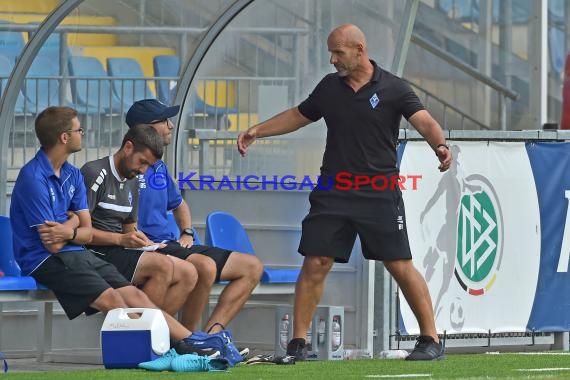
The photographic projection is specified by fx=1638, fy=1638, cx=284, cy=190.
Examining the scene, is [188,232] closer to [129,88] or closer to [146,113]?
[146,113]

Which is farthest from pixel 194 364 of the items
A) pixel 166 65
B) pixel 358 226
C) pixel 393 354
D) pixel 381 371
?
pixel 166 65

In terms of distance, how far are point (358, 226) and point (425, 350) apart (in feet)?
2.63

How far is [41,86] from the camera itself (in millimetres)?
11336

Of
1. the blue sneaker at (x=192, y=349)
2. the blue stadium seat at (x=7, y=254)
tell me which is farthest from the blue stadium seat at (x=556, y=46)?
the blue sneaker at (x=192, y=349)

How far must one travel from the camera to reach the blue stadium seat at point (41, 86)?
36.7ft

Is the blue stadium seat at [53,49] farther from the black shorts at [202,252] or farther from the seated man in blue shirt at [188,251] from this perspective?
the black shorts at [202,252]

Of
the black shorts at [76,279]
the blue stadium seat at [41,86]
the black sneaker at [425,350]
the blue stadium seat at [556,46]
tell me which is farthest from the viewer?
Result: the blue stadium seat at [556,46]

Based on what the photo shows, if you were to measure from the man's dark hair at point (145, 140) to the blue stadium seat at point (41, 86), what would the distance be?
2080 millimetres

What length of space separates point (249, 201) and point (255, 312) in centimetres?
75

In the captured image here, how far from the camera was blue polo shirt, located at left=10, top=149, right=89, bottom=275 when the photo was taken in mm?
8555

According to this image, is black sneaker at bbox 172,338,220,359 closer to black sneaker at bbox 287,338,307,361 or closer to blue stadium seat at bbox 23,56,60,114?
black sneaker at bbox 287,338,307,361

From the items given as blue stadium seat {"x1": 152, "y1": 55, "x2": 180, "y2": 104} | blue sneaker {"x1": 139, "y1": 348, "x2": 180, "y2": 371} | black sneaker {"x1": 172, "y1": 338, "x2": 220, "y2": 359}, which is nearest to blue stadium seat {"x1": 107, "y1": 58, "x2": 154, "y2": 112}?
blue stadium seat {"x1": 152, "y1": 55, "x2": 180, "y2": 104}

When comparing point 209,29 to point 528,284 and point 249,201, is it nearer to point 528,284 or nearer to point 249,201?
point 249,201

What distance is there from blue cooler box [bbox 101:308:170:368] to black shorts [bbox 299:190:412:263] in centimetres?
117
